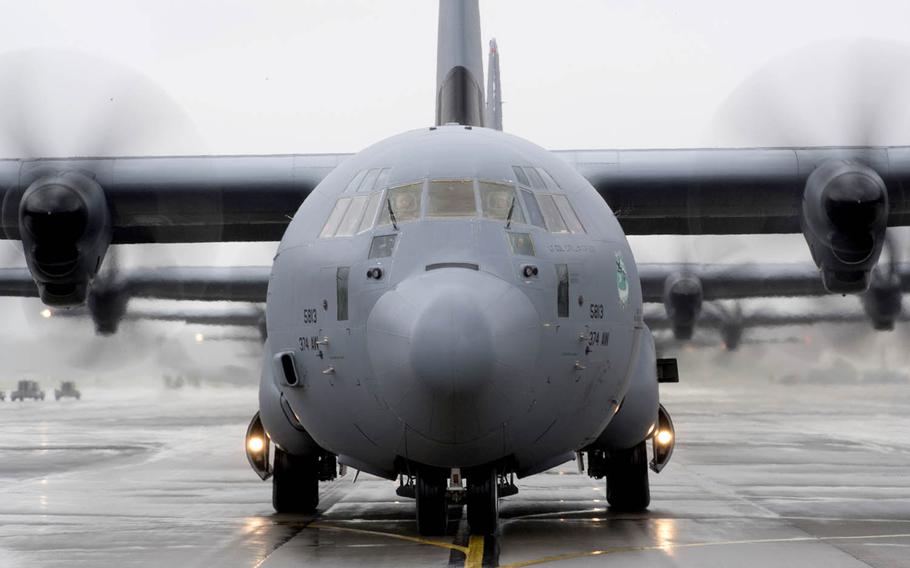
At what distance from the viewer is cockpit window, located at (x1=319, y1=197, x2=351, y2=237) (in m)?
8.34

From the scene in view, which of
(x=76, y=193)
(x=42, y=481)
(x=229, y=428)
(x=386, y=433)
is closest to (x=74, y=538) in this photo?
(x=386, y=433)

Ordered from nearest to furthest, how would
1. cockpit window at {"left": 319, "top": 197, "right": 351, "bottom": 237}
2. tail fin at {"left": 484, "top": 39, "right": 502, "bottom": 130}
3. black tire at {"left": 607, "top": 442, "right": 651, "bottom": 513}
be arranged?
cockpit window at {"left": 319, "top": 197, "right": 351, "bottom": 237} → black tire at {"left": 607, "top": 442, "right": 651, "bottom": 513} → tail fin at {"left": 484, "top": 39, "right": 502, "bottom": 130}

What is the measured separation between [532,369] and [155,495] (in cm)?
701

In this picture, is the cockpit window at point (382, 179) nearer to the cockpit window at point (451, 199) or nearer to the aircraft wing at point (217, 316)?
the cockpit window at point (451, 199)

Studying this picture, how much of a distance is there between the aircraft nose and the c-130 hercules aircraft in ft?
0.04

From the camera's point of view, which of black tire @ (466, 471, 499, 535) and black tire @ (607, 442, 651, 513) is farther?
black tire @ (607, 442, 651, 513)

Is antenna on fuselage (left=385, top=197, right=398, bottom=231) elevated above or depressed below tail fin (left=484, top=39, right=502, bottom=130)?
below

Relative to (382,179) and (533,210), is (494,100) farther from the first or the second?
(533,210)

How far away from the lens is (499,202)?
8039 millimetres

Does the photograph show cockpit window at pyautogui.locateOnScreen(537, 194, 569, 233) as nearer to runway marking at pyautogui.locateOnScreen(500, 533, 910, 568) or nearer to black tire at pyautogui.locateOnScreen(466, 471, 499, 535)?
black tire at pyautogui.locateOnScreen(466, 471, 499, 535)

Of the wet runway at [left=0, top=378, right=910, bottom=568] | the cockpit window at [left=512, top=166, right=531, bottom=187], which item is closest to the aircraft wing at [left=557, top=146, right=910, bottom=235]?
the wet runway at [left=0, top=378, right=910, bottom=568]

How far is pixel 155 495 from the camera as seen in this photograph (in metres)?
12.9

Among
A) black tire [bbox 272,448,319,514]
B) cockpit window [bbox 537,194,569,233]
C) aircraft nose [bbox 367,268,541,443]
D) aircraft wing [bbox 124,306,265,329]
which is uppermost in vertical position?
aircraft wing [bbox 124,306,265,329]

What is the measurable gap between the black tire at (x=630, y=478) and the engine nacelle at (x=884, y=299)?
14.5m
